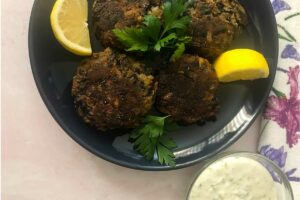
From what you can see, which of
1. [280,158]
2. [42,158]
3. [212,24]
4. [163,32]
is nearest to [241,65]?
[212,24]

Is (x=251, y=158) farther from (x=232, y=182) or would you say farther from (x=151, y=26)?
(x=151, y=26)

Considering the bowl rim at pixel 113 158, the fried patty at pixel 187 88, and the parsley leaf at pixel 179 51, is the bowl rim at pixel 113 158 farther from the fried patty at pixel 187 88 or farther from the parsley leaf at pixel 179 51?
the parsley leaf at pixel 179 51

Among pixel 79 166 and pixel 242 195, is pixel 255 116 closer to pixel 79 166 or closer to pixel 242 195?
pixel 242 195

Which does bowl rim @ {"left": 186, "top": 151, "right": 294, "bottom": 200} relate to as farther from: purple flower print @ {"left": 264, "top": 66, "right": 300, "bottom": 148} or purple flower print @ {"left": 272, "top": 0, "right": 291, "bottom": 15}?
purple flower print @ {"left": 272, "top": 0, "right": 291, "bottom": 15}

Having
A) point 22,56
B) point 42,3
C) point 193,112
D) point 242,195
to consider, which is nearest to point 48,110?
point 22,56

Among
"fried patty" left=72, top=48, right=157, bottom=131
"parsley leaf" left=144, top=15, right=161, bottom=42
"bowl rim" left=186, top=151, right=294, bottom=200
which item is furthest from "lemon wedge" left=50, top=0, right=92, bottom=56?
"bowl rim" left=186, top=151, right=294, bottom=200

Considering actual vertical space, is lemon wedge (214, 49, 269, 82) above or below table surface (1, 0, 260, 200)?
above
